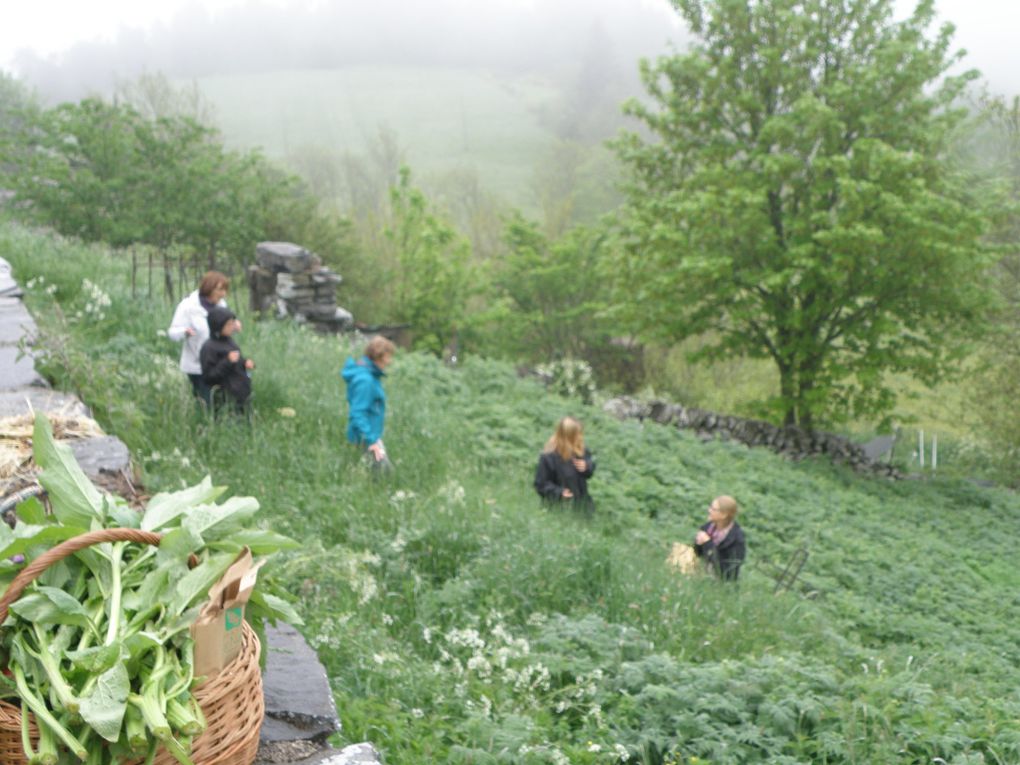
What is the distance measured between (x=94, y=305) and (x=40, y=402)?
14.1ft

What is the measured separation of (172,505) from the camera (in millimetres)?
2451

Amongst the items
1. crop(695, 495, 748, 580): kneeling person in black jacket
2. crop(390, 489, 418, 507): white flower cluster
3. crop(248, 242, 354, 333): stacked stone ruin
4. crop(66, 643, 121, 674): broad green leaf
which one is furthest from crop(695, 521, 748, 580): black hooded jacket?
crop(248, 242, 354, 333): stacked stone ruin

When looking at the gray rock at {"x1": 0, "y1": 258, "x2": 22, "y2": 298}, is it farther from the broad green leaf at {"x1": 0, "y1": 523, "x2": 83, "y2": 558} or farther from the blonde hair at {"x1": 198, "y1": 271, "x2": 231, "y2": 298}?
the broad green leaf at {"x1": 0, "y1": 523, "x2": 83, "y2": 558}

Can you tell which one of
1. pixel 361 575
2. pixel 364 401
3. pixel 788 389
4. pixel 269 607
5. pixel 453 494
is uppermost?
pixel 269 607

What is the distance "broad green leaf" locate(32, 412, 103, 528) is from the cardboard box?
535 mm

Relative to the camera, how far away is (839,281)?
17.3 m

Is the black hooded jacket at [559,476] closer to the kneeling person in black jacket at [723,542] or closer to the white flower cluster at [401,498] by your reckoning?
the kneeling person in black jacket at [723,542]

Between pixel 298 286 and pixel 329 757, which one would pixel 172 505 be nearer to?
pixel 329 757

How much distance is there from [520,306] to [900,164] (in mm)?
17220

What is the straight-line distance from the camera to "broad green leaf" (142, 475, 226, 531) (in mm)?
2383

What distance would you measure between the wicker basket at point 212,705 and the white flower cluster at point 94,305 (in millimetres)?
7318

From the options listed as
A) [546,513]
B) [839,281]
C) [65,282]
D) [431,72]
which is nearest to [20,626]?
[546,513]

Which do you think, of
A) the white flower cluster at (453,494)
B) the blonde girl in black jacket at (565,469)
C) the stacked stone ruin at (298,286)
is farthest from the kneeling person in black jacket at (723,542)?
the stacked stone ruin at (298,286)

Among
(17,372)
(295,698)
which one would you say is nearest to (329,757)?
(295,698)
